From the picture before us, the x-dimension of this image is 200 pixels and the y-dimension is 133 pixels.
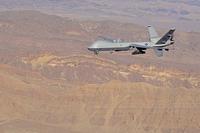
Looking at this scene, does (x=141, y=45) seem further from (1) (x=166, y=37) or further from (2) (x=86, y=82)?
(2) (x=86, y=82)

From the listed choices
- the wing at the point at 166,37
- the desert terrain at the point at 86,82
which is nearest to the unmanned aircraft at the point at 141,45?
the wing at the point at 166,37

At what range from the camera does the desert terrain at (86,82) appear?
7875 centimetres

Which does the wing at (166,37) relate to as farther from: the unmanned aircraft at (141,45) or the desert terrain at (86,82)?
the desert terrain at (86,82)

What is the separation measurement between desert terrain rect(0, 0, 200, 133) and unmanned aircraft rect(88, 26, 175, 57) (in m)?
30.1

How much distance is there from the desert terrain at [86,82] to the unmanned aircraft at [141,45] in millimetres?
30087

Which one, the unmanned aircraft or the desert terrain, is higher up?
the unmanned aircraft

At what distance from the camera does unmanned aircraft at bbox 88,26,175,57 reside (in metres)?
41.9

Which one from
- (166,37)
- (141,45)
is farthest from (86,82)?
(166,37)

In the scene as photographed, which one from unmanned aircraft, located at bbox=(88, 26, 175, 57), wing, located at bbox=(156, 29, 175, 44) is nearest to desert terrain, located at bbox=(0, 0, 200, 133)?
unmanned aircraft, located at bbox=(88, 26, 175, 57)

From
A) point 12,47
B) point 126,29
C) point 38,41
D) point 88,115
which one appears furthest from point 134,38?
point 88,115

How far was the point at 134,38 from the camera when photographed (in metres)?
167

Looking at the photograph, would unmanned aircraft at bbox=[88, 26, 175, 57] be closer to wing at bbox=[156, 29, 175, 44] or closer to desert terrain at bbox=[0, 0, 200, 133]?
wing at bbox=[156, 29, 175, 44]

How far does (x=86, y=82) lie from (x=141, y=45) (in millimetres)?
73332

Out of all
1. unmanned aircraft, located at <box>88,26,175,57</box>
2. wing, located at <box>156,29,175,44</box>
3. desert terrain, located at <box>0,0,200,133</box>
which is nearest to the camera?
wing, located at <box>156,29,175,44</box>
